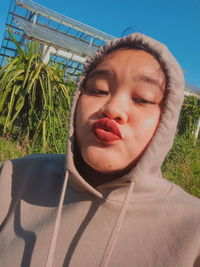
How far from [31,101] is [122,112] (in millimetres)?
2548

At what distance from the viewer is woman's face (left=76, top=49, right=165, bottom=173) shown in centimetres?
95

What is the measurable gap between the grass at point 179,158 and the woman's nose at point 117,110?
2.07 m

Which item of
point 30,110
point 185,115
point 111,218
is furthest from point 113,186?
point 185,115

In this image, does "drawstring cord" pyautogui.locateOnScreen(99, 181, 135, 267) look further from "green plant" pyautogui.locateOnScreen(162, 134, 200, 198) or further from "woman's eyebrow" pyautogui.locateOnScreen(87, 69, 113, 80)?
"green plant" pyautogui.locateOnScreen(162, 134, 200, 198)

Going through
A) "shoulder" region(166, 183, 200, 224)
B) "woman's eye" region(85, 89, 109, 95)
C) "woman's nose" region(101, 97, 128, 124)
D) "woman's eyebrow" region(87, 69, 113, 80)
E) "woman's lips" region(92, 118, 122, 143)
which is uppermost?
"woman's eyebrow" region(87, 69, 113, 80)

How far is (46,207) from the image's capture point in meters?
1.12

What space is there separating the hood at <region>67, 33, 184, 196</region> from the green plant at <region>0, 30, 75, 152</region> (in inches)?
87.3

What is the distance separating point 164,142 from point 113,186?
0.25 metres

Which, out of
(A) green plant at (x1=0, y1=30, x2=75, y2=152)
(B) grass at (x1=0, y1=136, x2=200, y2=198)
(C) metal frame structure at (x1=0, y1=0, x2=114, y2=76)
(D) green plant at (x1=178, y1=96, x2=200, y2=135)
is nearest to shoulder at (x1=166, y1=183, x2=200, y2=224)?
(B) grass at (x1=0, y1=136, x2=200, y2=198)

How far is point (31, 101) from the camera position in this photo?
10.9 ft

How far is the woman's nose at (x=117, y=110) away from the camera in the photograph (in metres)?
0.96

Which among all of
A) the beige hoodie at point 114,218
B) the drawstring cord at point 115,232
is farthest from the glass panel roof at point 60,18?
the drawstring cord at point 115,232

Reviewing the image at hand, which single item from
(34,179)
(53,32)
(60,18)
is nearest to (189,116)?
(34,179)

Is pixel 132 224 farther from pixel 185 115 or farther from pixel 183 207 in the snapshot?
pixel 185 115
